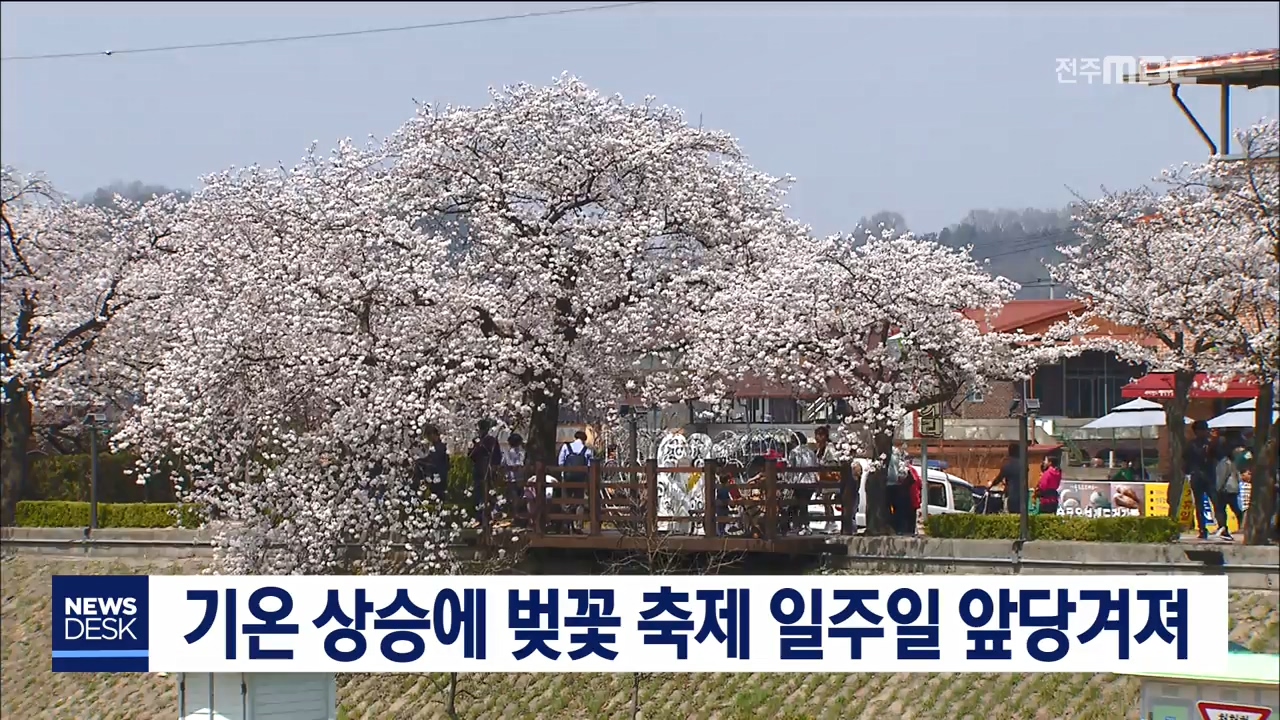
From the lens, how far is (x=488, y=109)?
20812mm

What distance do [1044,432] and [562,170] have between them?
22.8 feet

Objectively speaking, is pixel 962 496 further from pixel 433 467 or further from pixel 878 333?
pixel 433 467

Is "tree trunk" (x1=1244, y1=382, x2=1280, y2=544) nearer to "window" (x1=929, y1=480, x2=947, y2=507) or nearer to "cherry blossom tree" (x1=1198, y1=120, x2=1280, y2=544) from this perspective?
"cherry blossom tree" (x1=1198, y1=120, x2=1280, y2=544)

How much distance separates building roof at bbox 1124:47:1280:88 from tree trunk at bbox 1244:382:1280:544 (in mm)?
3086

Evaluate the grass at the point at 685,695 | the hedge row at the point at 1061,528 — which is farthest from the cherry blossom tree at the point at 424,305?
the hedge row at the point at 1061,528

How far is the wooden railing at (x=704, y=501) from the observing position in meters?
18.2

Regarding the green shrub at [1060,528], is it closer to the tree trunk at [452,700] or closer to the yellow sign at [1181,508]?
the yellow sign at [1181,508]

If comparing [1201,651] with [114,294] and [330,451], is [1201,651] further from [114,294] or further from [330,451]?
[114,294]

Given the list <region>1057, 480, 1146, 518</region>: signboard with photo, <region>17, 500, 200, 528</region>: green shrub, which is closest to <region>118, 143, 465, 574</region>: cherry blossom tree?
<region>17, 500, 200, 528</region>: green shrub

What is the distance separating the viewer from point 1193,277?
17172mm

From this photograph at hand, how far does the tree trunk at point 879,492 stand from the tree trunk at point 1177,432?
10.4ft

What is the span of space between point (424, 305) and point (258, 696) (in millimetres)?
7283

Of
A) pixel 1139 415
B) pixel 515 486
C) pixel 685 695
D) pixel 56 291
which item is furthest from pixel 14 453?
pixel 1139 415

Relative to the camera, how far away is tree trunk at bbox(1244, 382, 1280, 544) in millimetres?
15602
